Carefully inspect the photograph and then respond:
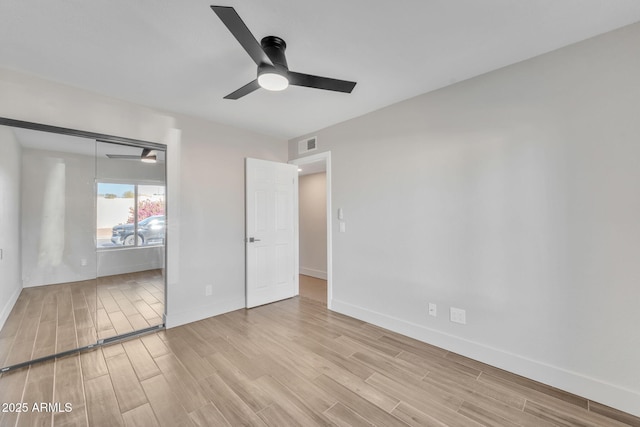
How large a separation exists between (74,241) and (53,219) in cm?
28

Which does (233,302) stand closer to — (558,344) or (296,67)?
(296,67)

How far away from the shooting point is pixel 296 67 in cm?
223

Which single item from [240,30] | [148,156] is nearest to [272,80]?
[240,30]

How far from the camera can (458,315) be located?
2.51 meters

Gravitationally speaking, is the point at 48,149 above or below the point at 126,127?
below

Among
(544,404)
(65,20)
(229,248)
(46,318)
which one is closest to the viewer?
(65,20)

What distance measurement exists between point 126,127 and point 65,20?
4.26ft

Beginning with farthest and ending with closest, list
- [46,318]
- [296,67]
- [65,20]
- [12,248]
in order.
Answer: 1. [46,318]
2. [12,248]
3. [296,67]
4. [65,20]

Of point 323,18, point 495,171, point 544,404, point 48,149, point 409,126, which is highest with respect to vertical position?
point 323,18

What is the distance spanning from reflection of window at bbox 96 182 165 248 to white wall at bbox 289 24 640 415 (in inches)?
103

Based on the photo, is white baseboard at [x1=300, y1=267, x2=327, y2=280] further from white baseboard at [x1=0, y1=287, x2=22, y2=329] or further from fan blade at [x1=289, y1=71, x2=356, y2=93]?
white baseboard at [x1=0, y1=287, x2=22, y2=329]

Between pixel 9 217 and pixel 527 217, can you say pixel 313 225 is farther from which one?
pixel 9 217

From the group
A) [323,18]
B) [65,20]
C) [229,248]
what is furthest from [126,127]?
[323,18]

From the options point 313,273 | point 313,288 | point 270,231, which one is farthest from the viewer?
point 313,273
